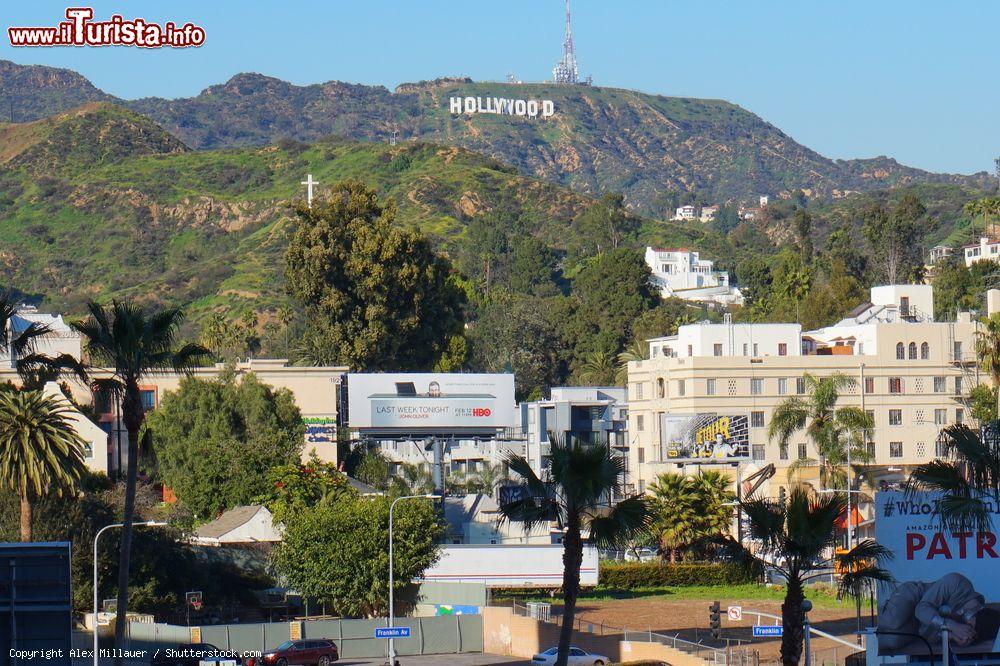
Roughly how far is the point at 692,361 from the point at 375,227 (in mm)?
33422

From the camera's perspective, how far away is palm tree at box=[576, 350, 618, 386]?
17375cm

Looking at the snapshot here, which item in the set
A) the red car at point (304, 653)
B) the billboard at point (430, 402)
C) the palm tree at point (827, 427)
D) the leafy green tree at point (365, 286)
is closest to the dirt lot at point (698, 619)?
the red car at point (304, 653)

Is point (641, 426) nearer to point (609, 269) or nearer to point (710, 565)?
point (710, 565)

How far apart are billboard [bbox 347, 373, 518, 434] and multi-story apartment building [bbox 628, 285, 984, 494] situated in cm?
1045

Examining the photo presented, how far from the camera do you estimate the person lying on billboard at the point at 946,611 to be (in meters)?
45.0

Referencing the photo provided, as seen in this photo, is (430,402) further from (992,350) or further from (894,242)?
(894,242)

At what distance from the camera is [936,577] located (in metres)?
45.4

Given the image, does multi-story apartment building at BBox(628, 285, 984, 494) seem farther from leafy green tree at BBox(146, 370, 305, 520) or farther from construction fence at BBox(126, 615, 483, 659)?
construction fence at BBox(126, 615, 483, 659)

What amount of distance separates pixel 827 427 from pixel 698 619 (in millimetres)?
32731

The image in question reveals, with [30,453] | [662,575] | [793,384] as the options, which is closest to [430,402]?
[793,384]

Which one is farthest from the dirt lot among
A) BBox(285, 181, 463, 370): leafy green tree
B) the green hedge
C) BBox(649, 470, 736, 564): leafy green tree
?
BBox(285, 181, 463, 370): leafy green tree

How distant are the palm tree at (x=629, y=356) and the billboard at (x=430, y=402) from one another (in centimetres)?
2665

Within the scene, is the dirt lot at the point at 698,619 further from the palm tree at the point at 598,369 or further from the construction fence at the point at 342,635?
the palm tree at the point at 598,369

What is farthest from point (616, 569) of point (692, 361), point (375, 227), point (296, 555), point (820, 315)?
point (820, 315)
